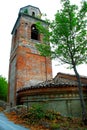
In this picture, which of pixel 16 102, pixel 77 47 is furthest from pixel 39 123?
pixel 16 102

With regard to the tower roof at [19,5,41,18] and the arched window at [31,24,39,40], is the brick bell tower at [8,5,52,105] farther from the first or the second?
the tower roof at [19,5,41,18]

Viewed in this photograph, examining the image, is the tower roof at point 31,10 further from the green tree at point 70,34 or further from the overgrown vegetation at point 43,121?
the overgrown vegetation at point 43,121

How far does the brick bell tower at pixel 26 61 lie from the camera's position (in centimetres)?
1952

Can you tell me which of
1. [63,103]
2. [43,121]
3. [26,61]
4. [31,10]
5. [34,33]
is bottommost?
[43,121]

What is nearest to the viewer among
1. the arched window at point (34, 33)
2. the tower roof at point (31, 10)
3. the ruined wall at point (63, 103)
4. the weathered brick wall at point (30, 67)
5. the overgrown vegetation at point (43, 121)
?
the overgrown vegetation at point (43, 121)

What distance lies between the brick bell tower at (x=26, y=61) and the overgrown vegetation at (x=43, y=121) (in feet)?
22.6

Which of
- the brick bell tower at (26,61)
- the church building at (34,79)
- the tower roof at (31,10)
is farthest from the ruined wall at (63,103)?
the tower roof at (31,10)

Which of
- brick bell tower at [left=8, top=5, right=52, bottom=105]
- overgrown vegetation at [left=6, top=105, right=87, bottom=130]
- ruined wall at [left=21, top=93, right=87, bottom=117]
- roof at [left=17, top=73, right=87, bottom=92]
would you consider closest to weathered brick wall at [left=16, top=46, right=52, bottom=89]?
brick bell tower at [left=8, top=5, right=52, bottom=105]

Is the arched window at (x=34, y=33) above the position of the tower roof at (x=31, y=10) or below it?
below

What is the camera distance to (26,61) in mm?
20406

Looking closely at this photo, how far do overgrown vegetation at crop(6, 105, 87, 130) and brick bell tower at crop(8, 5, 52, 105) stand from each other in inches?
271

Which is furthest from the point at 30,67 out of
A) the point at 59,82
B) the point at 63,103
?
the point at 63,103

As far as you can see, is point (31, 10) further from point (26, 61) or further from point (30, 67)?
point (30, 67)

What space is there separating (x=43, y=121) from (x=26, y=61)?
1062cm
